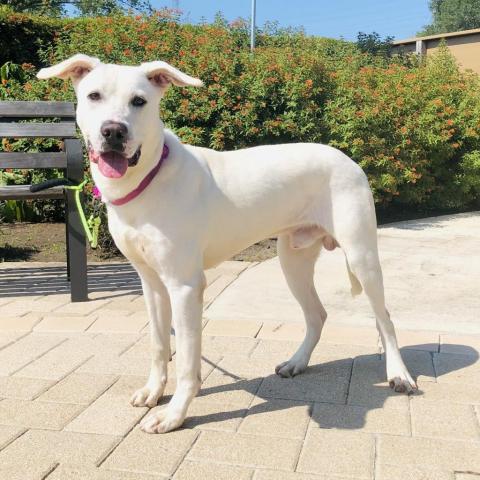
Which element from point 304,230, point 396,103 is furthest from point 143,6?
point 304,230

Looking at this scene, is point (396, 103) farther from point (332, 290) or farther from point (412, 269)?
point (332, 290)

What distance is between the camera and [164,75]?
288cm

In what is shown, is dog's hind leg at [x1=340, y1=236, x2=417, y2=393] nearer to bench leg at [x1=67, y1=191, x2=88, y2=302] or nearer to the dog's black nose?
the dog's black nose

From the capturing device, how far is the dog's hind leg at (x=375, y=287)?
3324 mm

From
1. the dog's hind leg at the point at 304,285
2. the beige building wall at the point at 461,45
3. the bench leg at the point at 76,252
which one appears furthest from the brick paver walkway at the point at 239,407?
the beige building wall at the point at 461,45

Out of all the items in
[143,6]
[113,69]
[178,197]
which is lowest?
[178,197]

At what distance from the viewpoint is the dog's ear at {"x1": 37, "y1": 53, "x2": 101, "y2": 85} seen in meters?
2.80

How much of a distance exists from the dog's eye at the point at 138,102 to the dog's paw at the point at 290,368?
1.80 m

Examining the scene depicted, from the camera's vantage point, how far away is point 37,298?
5.23 meters

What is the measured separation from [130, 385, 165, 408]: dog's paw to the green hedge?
481 cm

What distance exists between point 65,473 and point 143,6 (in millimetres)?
31697

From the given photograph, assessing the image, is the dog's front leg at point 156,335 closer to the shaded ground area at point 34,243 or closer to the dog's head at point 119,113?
the dog's head at point 119,113

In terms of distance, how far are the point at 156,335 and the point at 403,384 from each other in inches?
55.6

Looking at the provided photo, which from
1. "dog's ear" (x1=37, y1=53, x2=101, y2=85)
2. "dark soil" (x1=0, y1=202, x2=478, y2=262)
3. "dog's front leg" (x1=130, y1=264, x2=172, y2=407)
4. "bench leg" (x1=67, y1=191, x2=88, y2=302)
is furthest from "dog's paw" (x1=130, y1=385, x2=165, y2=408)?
"dark soil" (x1=0, y1=202, x2=478, y2=262)
